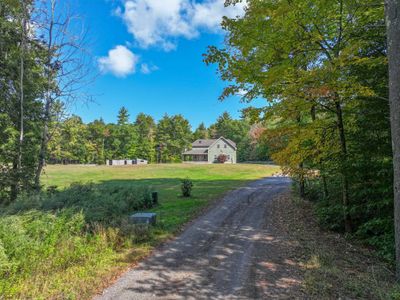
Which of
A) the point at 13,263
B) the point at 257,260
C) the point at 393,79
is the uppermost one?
the point at 393,79

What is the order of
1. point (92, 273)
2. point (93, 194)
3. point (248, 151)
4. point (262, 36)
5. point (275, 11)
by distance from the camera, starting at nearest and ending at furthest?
point (92, 273), point (275, 11), point (262, 36), point (93, 194), point (248, 151)

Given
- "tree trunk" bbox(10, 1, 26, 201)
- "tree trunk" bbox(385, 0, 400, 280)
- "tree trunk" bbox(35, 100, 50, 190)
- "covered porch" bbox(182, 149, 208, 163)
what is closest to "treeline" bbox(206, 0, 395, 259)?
"tree trunk" bbox(385, 0, 400, 280)

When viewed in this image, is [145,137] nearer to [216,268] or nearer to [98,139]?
[98,139]

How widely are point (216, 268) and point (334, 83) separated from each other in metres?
5.35

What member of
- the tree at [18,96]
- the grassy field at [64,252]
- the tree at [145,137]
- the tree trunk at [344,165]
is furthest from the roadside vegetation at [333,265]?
the tree at [145,137]

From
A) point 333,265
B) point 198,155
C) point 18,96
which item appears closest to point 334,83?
point 333,265

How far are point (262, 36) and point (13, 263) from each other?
818 centimetres

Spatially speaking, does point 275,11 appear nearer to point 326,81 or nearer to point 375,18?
point 326,81

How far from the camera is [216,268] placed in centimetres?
563

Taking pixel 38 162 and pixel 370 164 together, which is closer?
pixel 370 164

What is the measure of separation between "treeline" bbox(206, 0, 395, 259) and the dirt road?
284cm

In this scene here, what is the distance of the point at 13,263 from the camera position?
5.06m

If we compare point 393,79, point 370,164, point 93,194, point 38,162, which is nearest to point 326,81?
point 393,79

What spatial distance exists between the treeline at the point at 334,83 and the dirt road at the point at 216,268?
112 inches
